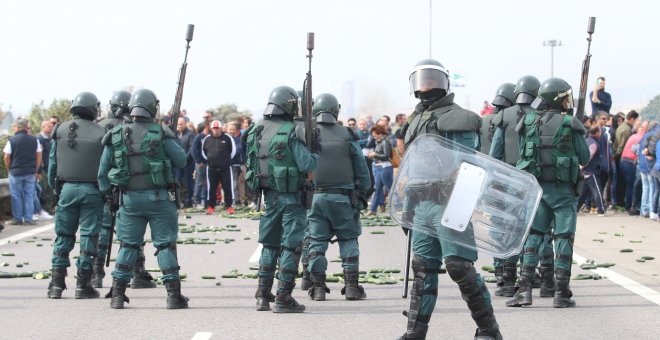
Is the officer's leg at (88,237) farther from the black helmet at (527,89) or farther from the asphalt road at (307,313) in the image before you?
the black helmet at (527,89)

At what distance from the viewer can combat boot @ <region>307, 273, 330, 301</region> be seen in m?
11.3

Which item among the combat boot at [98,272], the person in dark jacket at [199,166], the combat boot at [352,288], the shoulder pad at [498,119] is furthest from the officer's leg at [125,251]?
the person in dark jacket at [199,166]

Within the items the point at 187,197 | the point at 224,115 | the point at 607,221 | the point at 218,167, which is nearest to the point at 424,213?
the point at 607,221

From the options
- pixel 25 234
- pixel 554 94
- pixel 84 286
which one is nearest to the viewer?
pixel 554 94

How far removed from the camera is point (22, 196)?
70.4 ft

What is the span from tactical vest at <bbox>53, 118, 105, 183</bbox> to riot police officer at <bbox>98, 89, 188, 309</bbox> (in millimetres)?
940

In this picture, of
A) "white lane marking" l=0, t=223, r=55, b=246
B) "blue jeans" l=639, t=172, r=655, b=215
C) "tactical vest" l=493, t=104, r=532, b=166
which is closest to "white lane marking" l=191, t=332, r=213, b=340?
"tactical vest" l=493, t=104, r=532, b=166

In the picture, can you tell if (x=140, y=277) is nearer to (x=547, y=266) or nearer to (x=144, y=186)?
(x=144, y=186)

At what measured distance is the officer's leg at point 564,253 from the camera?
34.9 ft

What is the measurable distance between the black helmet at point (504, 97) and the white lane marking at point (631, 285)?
2.25m

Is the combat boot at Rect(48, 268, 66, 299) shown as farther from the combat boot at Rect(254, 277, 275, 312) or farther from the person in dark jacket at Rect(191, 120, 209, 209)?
the person in dark jacket at Rect(191, 120, 209, 209)

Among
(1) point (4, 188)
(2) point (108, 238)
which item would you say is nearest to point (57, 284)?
(2) point (108, 238)

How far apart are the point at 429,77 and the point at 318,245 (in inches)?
140

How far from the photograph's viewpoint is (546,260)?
1134 centimetres
